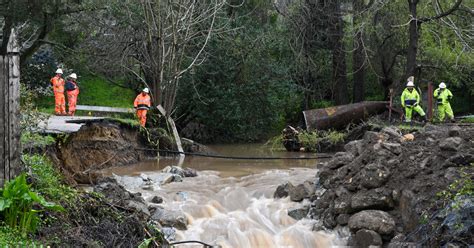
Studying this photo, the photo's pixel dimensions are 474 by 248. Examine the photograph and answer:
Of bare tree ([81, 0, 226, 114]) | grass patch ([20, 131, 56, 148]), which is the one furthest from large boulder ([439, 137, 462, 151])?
bare tree ([81, 0, 226, 114])

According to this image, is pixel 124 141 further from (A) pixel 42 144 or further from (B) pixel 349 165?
(B) pixel 349 165

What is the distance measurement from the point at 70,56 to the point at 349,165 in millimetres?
20468

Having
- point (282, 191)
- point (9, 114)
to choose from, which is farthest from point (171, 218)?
point (9, 114)

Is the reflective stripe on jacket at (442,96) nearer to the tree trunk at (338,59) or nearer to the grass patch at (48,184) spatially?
the tree trunk at (338,59)

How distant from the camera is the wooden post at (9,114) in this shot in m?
7.30

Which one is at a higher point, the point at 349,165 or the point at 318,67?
the point at 318,67

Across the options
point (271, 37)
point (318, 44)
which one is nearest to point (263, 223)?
point (271, 37)

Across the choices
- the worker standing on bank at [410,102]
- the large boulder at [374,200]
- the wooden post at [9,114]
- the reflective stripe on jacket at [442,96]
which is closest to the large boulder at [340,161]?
the large boulder at [374,200]

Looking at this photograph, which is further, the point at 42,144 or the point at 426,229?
the point at 42,144

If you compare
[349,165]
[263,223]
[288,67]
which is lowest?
[263,223]

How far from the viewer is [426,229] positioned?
896cm

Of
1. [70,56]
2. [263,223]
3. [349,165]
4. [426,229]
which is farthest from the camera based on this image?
[70,56]

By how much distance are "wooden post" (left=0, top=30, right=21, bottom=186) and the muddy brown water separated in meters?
3.91

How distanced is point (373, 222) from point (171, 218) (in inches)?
140
